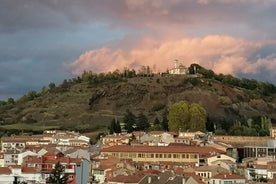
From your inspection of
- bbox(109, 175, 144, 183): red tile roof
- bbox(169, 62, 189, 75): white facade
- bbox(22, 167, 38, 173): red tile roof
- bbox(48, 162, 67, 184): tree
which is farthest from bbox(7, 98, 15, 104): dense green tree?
bbox(109, 175, 144, 183): red tile roof

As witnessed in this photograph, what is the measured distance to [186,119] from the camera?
7788 centimetres

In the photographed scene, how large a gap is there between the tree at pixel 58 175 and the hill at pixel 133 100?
51.6m

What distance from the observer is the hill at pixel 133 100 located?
105188mm

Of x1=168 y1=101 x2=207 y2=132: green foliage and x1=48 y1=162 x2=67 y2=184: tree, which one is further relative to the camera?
x1=168 y1=101 x2=207 y2=132: green foliage

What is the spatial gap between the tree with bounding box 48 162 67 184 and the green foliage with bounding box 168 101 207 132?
3404 cm

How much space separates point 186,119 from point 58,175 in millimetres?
37443

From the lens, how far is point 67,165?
4653 centimetres

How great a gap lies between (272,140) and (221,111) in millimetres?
40300

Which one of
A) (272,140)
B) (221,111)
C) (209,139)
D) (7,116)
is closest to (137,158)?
(209,139)

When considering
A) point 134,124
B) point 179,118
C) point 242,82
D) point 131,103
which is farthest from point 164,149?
point 242,82

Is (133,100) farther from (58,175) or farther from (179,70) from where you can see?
(58,175)

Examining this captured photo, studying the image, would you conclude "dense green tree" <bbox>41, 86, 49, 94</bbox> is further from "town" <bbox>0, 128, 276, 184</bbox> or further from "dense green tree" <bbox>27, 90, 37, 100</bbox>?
"town" <bbox>0, 128, 276, 184</bbox>

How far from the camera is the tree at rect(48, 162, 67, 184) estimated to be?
42.0 m

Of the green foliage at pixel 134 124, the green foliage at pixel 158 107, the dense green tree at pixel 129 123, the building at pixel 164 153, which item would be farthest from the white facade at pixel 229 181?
the green foliage at pixel 158 107
